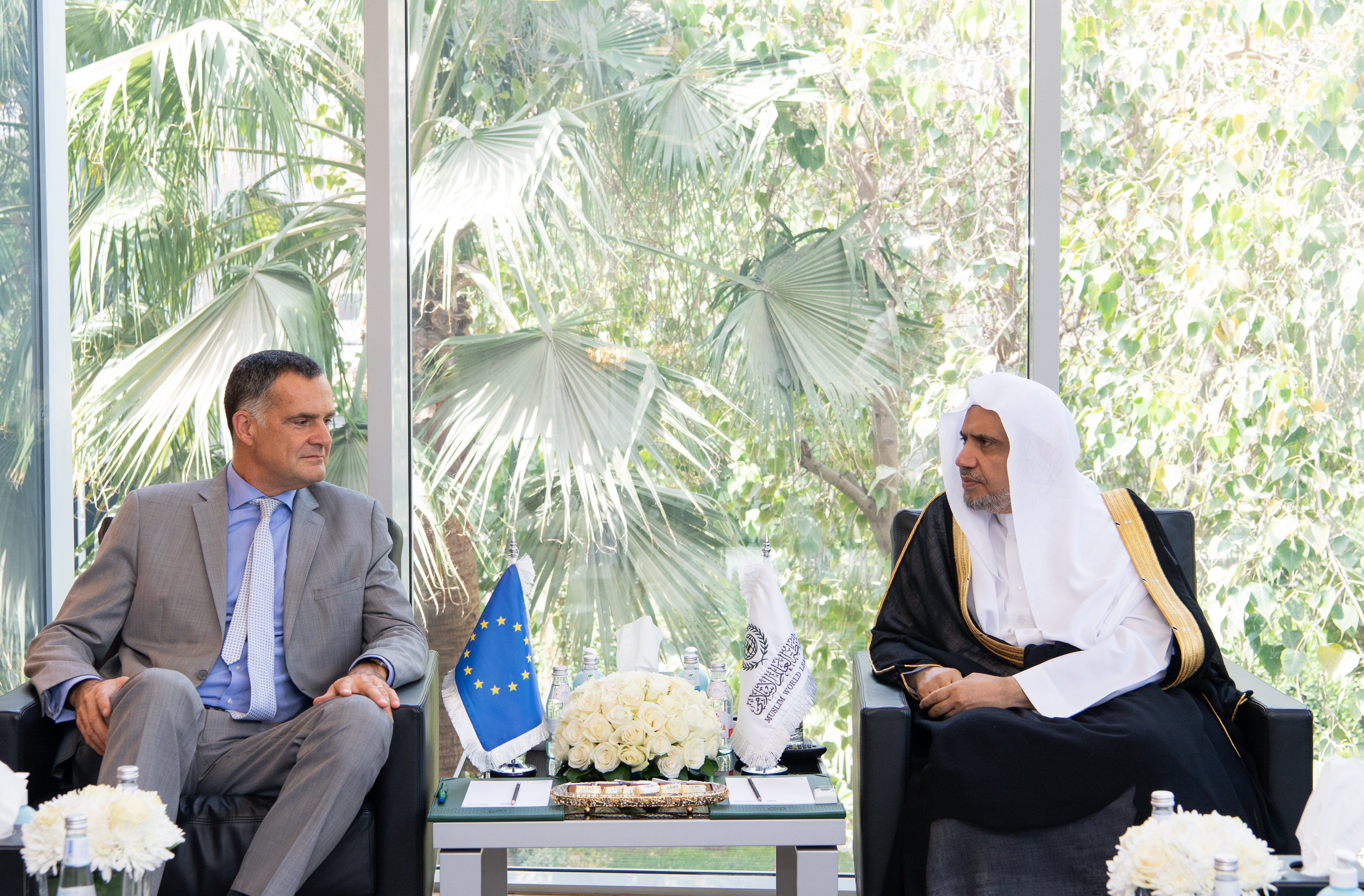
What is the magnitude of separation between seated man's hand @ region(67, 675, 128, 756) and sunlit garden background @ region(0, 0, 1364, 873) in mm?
1077

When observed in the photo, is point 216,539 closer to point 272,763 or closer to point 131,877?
point 272,763

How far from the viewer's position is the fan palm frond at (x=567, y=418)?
3.26 metres

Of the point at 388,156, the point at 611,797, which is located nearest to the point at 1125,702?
the point at 611,797

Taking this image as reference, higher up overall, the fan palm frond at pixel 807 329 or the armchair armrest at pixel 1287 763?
the fan palm frond at pixel 807 329

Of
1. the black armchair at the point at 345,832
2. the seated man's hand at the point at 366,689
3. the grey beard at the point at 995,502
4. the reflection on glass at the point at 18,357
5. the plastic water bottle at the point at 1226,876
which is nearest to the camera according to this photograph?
the plastic water bottle at the point at 1226,876

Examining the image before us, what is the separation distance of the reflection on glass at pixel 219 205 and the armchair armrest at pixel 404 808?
1.19 m

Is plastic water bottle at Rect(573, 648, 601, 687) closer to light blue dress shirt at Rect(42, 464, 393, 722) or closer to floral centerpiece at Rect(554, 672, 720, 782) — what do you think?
floral centerpiece at Rect(554, 672, 720, 782)

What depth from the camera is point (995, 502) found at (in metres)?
2.67

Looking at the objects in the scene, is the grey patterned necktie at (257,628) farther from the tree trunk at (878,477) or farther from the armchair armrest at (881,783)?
the tree trunk at (878,477)

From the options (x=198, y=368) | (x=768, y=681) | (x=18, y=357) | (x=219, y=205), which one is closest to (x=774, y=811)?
(x=768, y=681)

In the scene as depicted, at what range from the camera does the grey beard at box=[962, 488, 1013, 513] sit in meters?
2.66

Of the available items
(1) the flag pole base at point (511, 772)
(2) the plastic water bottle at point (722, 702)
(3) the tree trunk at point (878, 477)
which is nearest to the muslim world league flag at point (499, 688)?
(1) the flag pole base at point (511, 772)

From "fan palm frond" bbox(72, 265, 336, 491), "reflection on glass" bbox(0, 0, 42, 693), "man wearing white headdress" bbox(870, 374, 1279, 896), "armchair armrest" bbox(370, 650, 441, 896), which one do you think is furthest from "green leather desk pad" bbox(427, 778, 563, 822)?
"reflection on glass" bbox(0, 0, 42, 693)

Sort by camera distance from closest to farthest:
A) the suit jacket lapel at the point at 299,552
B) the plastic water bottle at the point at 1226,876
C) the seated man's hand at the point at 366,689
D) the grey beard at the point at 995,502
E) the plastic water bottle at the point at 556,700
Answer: the plastic water bottle at the point at 1226,876
the seated man's hand at the point at 366,689
the plastic water bottle at the point at 556,700
the suit jacket lapel at the point at 299,552
the grey beard at the point at 995,502
